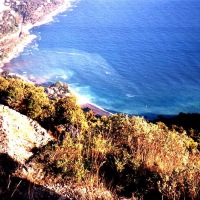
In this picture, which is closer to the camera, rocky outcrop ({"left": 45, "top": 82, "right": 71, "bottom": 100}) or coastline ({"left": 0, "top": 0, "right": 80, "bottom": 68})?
rocky outcrop ({"left": 45, "top": 82, "right": 71, "bottom": 100})

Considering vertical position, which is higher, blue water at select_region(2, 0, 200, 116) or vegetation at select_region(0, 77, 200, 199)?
vegetation at select_region(0, 77, 200, 199)

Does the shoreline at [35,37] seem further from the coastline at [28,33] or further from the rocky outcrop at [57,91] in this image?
the rocky outcrop at [57,91]

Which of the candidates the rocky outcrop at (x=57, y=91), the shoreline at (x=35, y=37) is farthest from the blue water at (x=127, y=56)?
the rocky outcrop at (x=57, y=91)

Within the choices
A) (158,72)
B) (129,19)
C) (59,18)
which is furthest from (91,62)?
(59,18)

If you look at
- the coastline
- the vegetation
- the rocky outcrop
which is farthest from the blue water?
the vegetation

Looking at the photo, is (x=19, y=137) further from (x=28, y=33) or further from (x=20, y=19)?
(x=20, y=19)

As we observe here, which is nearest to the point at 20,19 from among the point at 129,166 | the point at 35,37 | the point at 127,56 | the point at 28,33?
the point at 28,33

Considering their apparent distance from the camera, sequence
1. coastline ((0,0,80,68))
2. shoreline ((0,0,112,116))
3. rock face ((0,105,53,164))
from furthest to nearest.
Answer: coastline ((0,0,80,68)), shoreline ((0,0,112,116)), rock face ((0,105,53,164))

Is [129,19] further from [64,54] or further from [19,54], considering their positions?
[19,54]

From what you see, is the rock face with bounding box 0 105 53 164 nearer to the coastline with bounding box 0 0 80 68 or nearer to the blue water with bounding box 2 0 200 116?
the blue water with bounding box 2 0 200 116
